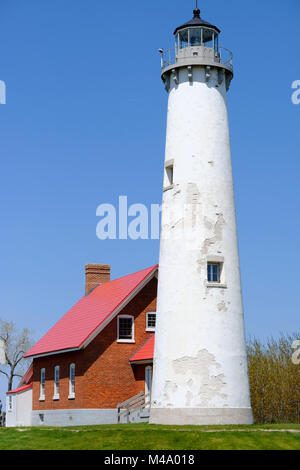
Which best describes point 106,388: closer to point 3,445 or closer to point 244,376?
point 244,376

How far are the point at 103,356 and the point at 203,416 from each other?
34.8 ft

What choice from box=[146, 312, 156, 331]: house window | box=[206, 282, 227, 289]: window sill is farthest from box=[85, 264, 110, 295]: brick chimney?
box=[206, 282, 227, 289]: window sill

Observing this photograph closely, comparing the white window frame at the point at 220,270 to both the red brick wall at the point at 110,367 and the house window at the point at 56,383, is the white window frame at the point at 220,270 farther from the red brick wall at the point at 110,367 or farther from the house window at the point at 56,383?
the house window at the point at 56,383

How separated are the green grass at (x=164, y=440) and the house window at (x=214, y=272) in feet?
17.7

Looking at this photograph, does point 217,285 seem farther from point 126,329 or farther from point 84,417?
point 84,417

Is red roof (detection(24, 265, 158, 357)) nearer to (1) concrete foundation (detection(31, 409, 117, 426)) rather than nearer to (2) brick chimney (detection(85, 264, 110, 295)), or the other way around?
(2) brick chimney (detection(85, 264, 110, 295))

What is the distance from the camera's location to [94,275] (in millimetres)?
43594

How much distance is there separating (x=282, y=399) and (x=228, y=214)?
1130 centimetres

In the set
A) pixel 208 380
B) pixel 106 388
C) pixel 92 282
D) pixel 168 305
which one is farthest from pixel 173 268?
pixel 92 282

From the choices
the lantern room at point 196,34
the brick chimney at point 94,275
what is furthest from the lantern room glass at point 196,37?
the brick chimney at point 94,275

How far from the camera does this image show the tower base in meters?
25.4
